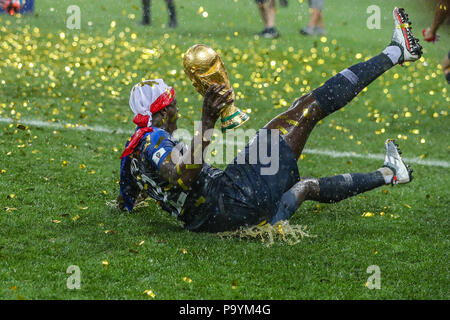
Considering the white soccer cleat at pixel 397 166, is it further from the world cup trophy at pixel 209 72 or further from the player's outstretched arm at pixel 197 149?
the player's outstretched arm at pixel 197 149

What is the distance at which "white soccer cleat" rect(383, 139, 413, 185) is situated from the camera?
5.66 metres

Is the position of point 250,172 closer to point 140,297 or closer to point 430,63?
point 140,297

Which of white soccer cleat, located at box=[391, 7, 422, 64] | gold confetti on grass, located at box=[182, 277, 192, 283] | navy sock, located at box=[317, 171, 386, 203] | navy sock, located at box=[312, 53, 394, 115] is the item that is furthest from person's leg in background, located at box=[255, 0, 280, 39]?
gold confetti on grass, located at box=[182, 277, 192, 283]

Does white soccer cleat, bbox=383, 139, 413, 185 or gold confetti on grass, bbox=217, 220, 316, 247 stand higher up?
→ white soccer cleat, bbox=383, 139, 413, 185

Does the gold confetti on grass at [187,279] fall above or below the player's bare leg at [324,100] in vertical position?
below

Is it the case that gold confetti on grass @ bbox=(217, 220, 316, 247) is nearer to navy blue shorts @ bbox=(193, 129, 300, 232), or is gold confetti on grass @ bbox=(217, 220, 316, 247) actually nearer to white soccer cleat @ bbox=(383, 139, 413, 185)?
navy blue shorts @ bbox=(193, 129, 300, 232)

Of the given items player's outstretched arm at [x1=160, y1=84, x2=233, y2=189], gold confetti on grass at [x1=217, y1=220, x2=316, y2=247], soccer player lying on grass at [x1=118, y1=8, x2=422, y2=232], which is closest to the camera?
player's outstretched arm at [x1=160, y1=84, x2=233, y2=189]

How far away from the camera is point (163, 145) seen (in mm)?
4906

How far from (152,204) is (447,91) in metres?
8.26

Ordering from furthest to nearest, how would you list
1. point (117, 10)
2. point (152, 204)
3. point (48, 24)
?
point (117, 10)
point (48, 24)
point (152, 204)

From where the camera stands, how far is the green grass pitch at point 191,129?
14.5 feet

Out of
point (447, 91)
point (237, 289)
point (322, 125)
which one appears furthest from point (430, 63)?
point (237, 289)

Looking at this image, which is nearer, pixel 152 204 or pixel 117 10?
pixel 152 204

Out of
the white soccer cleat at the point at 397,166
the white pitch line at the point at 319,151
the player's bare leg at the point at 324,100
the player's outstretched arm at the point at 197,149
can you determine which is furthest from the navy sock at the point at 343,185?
the white pitch line at the point at 319,151
